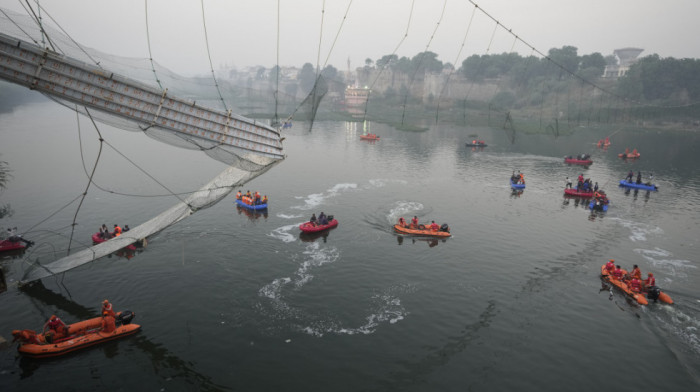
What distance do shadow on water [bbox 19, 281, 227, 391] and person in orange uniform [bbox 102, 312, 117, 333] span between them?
820 mm

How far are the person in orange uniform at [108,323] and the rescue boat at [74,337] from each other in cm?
18

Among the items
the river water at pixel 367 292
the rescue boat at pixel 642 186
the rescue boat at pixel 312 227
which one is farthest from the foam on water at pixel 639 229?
the rescue boat at pixel 312 227

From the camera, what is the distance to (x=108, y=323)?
22.2 metres

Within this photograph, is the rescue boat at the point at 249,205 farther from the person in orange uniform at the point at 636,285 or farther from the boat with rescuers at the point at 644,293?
the person in orange uniform at the point at 636,285

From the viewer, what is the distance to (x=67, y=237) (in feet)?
120

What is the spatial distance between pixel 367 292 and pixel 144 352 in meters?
14.7

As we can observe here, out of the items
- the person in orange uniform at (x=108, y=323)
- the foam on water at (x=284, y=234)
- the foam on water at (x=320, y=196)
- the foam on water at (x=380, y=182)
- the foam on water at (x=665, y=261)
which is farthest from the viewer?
the foam on water at (x=380, y=182)

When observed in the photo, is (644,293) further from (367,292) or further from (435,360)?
(367,292)

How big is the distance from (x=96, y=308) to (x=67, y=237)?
1501 centimetres

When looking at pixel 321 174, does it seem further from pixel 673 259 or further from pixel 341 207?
Result: pixel 673 259

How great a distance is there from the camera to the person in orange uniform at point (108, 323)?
72.9ft

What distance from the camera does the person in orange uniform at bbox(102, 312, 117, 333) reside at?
22219mm

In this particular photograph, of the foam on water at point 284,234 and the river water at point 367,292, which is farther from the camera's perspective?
the foam on water at point 284,234

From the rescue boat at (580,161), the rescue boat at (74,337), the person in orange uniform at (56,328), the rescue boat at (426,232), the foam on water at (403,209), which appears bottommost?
the rescue boat at (74,337)
